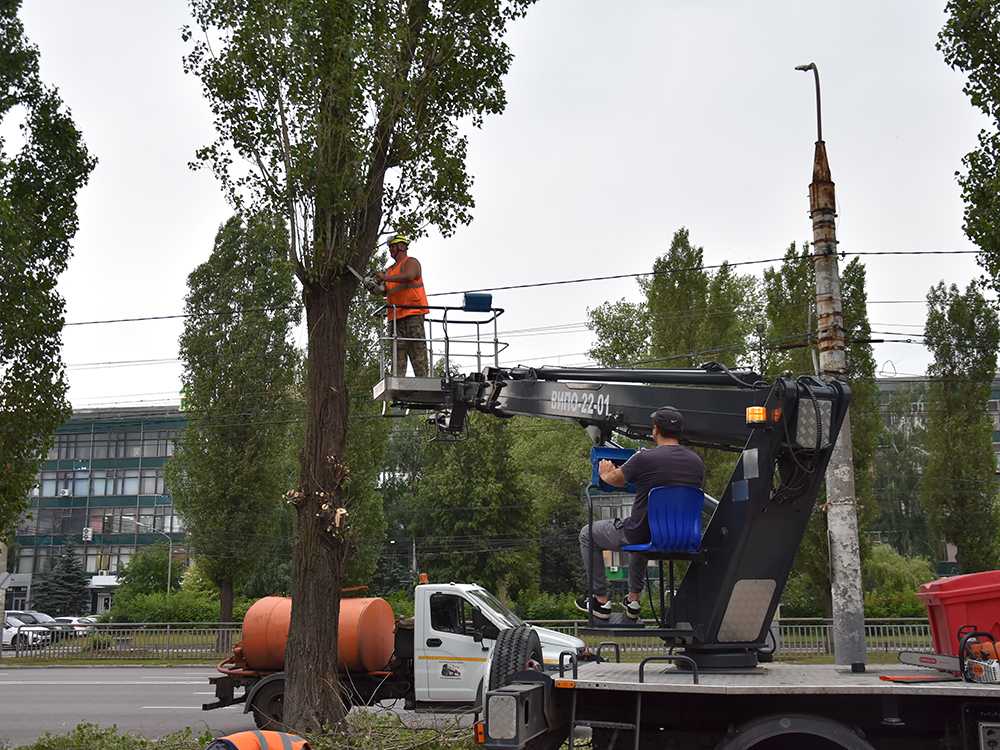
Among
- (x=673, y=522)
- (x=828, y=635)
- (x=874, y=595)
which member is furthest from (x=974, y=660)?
(x=874, y=595)

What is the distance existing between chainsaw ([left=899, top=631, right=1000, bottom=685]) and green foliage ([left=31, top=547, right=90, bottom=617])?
67.7 meters

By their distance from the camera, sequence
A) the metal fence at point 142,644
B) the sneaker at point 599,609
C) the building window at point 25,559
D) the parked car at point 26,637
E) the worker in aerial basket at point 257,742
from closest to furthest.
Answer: the worker in aerial basket at point 257,742, the sneaker at point 599,609, the metal fence at point 142,644, the parked car at point 26,637, the building window at point 25,559

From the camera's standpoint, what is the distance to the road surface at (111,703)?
15.8m

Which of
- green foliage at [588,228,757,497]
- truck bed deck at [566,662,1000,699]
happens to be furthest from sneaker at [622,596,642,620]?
green foliage at [588,228,757,497]

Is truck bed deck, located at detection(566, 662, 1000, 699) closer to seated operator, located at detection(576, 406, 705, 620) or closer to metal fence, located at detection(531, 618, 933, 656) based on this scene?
seated operator, located at detection(576, 406, 705, 620)

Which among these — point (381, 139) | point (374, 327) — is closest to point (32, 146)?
point (381, 139)

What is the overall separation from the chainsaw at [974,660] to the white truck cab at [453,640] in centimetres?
843

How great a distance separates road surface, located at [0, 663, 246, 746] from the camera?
51.9 feet

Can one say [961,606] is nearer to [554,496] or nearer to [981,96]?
[981,96]

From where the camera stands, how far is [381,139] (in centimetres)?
1220

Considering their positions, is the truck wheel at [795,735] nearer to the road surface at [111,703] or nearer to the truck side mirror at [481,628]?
the truck side mirror at [481,628]

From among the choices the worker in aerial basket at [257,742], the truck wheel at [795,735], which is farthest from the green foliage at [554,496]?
the truck wheel at [795,735]

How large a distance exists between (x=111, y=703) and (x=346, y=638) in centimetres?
672

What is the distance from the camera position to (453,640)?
15.1 meters
